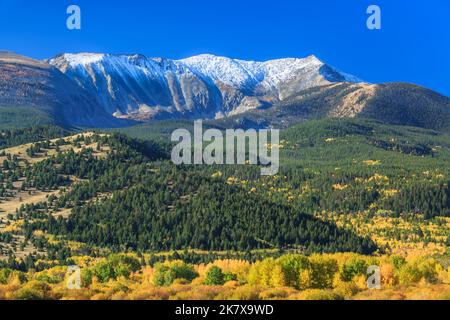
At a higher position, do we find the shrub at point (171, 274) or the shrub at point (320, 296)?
the shrub at point (320, 296)

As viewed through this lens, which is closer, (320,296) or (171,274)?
(320,296)

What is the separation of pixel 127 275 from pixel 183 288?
54906 millimetres

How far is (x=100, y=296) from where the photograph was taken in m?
96.1

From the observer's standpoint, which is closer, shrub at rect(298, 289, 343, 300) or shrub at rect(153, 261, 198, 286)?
shrub at rect(298, 289, 343, 300)

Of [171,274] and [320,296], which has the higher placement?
[320,296]

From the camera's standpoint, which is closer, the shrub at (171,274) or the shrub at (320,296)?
the shrub at (320,296)

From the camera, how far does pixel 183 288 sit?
343 ft

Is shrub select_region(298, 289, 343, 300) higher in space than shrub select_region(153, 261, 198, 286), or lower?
higher
